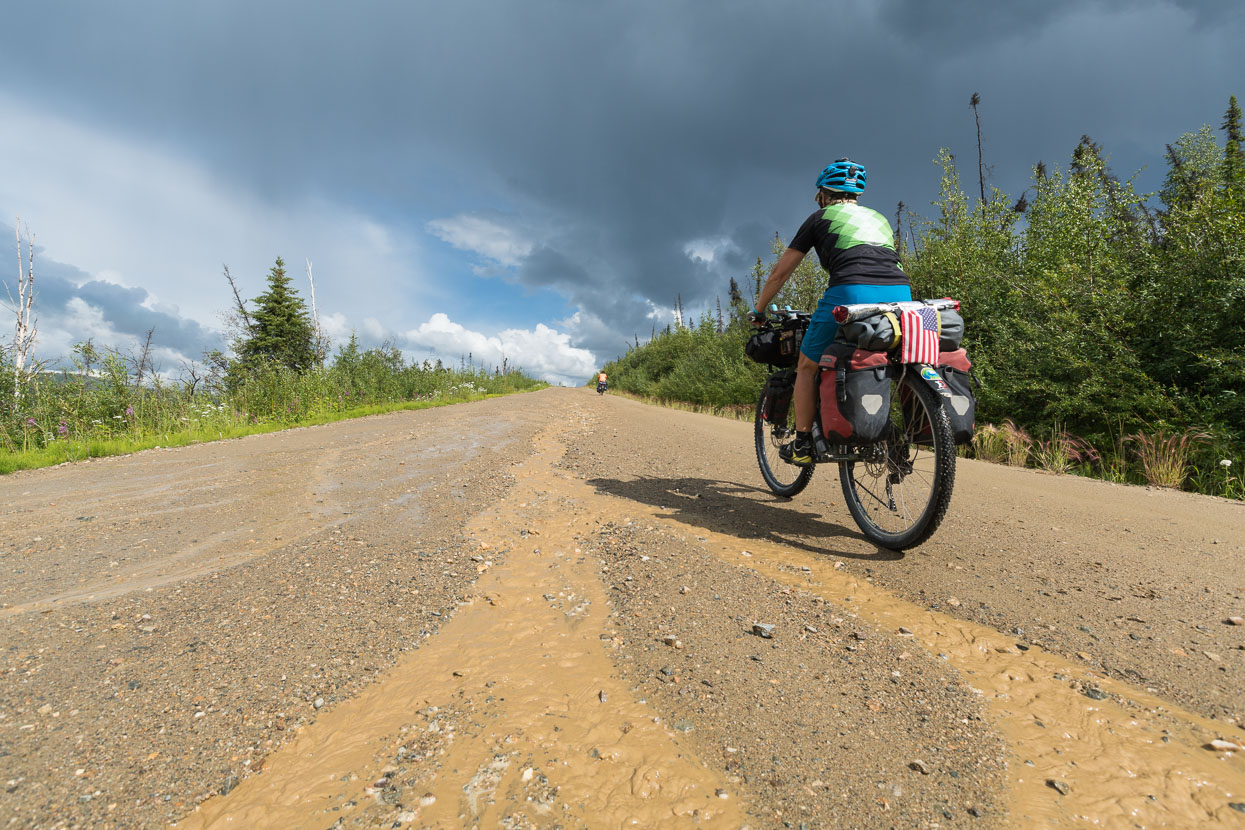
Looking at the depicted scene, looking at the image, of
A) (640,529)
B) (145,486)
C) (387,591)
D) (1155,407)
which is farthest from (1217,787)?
(1155,407)

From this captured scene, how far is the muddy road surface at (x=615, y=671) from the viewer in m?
1.12

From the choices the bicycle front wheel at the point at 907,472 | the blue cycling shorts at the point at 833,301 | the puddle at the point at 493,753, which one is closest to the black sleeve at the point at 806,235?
the blue cycling shorts at the point at 833,301

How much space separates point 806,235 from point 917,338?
100 centimetres

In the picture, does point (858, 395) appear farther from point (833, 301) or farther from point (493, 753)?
point (493, 753)

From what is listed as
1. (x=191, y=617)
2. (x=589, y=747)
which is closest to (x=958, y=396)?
(x=589, y=747)

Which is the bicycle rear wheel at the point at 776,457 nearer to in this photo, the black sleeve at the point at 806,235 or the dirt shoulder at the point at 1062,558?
the dirt shoulder at the point at 1062,558

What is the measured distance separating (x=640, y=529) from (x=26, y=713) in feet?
8.18

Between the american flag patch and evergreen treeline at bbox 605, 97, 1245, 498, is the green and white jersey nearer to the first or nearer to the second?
the american flag patch

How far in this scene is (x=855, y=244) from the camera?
294cm

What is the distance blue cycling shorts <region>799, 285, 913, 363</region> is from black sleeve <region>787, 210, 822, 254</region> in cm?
37

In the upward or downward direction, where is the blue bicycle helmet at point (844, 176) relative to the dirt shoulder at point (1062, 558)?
upward

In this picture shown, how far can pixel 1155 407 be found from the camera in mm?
6090

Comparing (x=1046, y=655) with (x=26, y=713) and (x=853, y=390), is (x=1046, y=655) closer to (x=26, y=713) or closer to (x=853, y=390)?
(x=853, y=390)

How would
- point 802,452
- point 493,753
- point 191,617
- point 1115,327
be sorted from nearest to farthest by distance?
point 493,753 < point 191,617 < point 802,452 < point 1115,327
